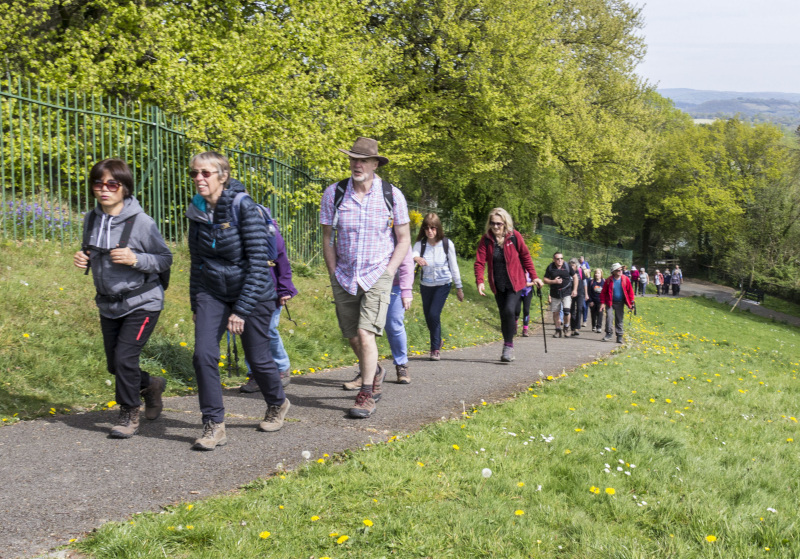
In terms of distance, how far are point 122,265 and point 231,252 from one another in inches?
28.7

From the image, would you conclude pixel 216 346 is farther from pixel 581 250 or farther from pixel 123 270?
pixel 581 250

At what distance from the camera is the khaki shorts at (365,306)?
535cm

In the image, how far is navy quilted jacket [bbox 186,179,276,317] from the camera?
443 cm

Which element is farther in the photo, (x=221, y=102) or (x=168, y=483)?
(x=221, y=102)

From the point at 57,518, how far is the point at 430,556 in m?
1.78

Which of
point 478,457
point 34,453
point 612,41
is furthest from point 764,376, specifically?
point 612,41

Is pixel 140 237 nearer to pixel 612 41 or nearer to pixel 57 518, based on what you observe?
pixel 57 518

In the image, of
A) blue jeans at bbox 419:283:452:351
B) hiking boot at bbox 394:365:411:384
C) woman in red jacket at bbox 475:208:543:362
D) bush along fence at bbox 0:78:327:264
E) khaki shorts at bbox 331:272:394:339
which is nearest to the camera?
khaki shorts at bbox 331:272:394:339

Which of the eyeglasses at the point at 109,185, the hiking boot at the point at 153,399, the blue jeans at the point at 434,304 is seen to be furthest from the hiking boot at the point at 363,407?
the blue jeans at the point at 434,304

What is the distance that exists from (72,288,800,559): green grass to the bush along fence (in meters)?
6.01

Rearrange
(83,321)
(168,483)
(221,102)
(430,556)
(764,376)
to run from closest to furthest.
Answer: (430,556) < (168,483) < (83,321) < (764,376) < (221,102)

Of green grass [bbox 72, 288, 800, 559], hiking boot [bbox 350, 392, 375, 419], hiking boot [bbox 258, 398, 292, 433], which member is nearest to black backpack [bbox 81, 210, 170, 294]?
hiking boot [bbox 258, 398, 292, 433]

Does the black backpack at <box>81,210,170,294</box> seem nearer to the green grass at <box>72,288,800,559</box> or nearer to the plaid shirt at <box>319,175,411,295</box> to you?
the plaid shirt at <box>319,175,411,295</box>

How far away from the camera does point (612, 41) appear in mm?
31141
